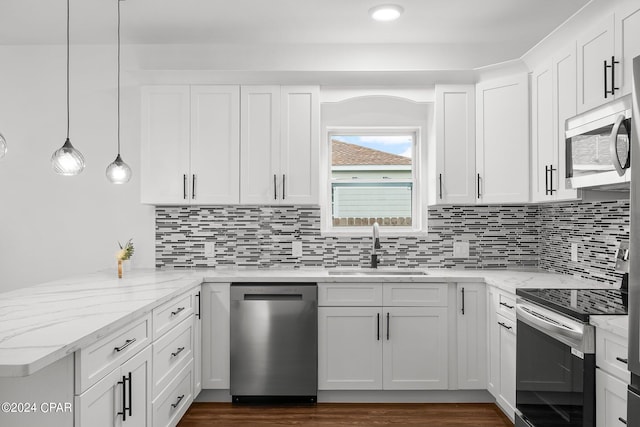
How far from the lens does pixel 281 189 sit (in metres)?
3.49

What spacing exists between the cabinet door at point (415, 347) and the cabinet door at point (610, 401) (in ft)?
4.51

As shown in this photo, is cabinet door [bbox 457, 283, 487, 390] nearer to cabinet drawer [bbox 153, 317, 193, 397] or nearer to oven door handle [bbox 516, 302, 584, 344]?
oven door handle [bbox 516, 302, 584, 344]

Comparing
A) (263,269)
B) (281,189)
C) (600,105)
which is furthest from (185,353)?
(600,105)

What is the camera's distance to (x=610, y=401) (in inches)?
71.1

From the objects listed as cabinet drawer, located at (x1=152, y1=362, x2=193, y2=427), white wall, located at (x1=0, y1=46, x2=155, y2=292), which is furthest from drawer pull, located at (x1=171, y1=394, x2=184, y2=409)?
white wall, located at (x1=0, y1=46, x2=155, y2=292)

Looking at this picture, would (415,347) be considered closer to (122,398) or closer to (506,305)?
(506,305)

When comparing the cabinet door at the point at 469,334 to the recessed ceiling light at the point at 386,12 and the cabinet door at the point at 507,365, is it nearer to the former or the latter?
the cabinet door at the point at 507,365

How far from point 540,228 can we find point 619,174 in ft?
5.96

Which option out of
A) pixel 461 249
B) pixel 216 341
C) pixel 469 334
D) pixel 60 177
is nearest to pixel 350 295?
pixel 469 334

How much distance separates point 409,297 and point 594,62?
5.83ft

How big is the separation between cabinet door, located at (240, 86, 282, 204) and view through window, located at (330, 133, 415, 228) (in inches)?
27.2

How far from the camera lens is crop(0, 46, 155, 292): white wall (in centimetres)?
370

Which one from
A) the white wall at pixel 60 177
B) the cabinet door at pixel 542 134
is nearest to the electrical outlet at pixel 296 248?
the white wall at pixel 60 177

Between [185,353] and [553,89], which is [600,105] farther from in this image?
[185,353]
